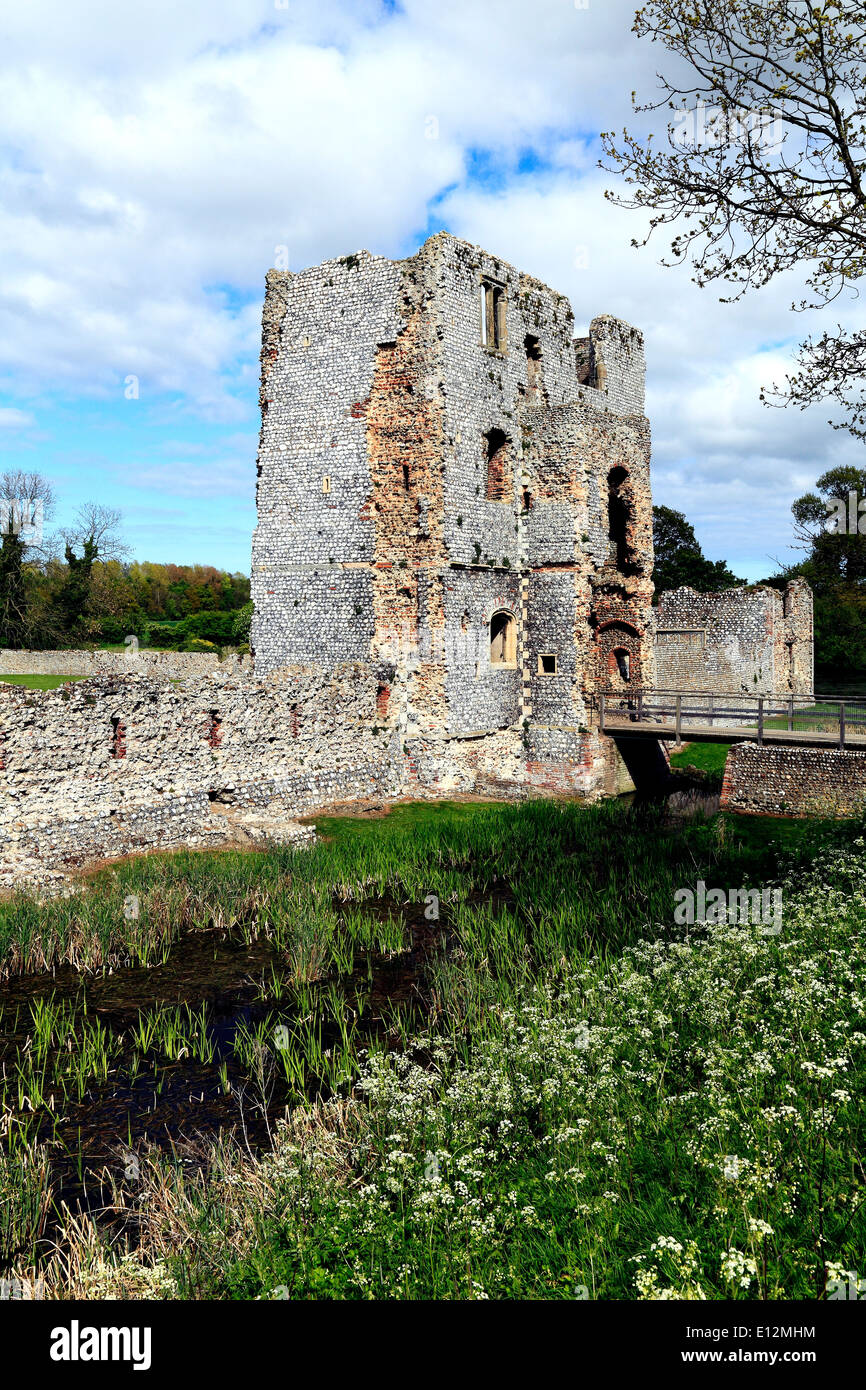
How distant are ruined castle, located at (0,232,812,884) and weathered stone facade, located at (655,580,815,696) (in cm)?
852

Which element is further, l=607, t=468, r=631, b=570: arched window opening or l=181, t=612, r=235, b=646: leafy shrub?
l=181, t=612, r=235, b=646: leafy shrub

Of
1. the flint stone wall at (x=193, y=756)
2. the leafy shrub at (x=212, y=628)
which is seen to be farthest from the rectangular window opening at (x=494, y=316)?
the leafy shrub at (x=212, y=628)

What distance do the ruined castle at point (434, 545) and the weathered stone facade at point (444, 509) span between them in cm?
5

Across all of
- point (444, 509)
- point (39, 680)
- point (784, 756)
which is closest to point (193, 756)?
point (444, 509)

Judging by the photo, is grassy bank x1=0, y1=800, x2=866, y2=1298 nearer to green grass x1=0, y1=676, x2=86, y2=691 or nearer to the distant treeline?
green grass x1=0, y1=676, x2=86, y2=691

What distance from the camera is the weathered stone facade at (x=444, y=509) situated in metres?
19.4

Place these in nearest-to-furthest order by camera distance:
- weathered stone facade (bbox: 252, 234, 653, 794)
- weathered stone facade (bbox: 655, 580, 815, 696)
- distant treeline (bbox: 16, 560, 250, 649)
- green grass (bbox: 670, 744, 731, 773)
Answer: weathered stone facade (bbox: 252, 234, 653, 794) → green grass (bbox: 670, 744, 731, 773) → weathered stone facade (bbox: 655, 580, 815, 696) → distant treeline (bbox: 16, 560, 250, 649)

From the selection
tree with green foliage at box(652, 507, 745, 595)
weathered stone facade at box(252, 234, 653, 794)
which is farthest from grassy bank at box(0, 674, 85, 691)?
tree with green foliage at box(652, 507, 745, 595)

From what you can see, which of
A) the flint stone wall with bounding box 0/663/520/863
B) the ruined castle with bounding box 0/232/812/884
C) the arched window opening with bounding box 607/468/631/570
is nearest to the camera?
the flint stone wall with bounding box 0/663/520/863

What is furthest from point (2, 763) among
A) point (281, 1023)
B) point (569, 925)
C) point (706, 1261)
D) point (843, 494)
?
point (843, 494)

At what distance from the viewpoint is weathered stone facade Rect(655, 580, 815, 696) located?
29625mm

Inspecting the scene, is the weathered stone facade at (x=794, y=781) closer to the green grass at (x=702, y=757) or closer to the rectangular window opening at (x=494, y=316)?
the green grass at (x=702, y=757)

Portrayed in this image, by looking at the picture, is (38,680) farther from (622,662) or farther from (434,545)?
(622,662)
